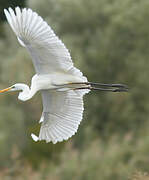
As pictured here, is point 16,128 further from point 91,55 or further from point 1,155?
point 91,55

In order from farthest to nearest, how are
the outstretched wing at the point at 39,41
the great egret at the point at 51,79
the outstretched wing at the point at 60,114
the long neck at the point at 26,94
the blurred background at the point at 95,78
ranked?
the blurred background at the point at 95,78, the outstretched wing at the point at 60,114, the long neck at the point at 26,94, the great egret at the point at 51,79, the outstretched wing at the point at 39,41

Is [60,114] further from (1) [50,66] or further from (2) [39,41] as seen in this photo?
(2) [39,41]

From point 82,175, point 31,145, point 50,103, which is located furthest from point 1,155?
point 50,103

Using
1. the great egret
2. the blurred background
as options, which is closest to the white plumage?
the great egret

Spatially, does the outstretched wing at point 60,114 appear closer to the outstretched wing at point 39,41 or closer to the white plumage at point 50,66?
the white plumage at point 50,66

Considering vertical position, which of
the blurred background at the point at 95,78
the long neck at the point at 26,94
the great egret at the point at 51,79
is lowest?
the long neck at the point at 26,94

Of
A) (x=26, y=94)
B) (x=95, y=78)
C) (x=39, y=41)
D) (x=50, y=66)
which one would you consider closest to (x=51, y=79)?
(x=50, y=66)

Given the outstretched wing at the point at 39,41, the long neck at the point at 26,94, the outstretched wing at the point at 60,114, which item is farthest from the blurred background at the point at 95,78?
the outstretched wing at the point at 39,41

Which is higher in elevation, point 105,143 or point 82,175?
point 105,143

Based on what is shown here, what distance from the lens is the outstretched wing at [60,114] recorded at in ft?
24.2

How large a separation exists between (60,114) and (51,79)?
21.8 inches

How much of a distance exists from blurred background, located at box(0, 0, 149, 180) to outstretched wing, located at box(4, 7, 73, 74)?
8.07m

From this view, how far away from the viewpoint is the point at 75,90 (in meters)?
7.39

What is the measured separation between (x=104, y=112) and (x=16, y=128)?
2908 millimetres
